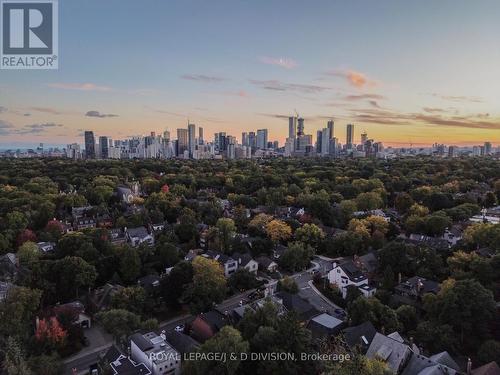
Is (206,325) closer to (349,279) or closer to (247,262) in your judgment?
(247,262)

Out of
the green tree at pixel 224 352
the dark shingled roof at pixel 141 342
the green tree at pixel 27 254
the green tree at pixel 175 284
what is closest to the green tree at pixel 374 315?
the green tree at pixel 224 352

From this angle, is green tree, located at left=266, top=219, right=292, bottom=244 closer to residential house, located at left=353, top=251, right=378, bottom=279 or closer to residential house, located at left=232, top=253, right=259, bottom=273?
residential house, located at left=232, top=253, right=259, bottom=273

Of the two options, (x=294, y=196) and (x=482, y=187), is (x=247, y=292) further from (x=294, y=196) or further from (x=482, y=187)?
(x=482, y=187)

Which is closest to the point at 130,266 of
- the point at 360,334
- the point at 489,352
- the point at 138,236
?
the point at 138,236

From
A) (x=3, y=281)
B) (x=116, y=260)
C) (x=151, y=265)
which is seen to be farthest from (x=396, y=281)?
(x=3, y=281)

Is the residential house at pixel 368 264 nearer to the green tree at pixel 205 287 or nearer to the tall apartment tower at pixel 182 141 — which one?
the green tree at pixel 205 287

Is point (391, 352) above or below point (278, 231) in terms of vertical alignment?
below
